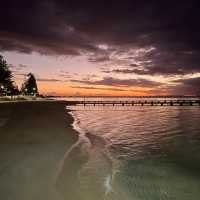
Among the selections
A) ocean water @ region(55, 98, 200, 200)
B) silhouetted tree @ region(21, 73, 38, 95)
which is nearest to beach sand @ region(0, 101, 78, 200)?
ocean water @ region(55, 98, 200, 200)

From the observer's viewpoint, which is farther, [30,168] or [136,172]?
[136,172]

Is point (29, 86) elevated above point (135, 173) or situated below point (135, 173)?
above

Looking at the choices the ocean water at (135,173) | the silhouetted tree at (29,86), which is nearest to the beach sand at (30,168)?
the ocean water at (135,173)

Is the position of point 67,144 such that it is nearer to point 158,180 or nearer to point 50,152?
point 50,152

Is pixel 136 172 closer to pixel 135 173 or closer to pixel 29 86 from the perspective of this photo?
pixel 135 173

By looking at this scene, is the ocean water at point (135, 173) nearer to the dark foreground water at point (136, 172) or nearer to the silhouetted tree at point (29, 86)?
the dark foreground water at point (136, 172)

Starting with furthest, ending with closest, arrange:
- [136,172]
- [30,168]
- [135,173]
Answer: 1. [136,172]
2. [135,173]
3. [30,168]

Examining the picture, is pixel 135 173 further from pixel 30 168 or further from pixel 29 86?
pixel 29 86

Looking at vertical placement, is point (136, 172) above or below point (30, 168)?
below

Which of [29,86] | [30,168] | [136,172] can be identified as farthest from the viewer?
[29,86]

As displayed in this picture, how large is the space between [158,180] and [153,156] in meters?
4.04

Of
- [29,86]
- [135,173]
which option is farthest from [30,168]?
[29,86]

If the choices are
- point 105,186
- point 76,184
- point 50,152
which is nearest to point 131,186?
point 105,186

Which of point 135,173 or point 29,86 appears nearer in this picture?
point 135,173
